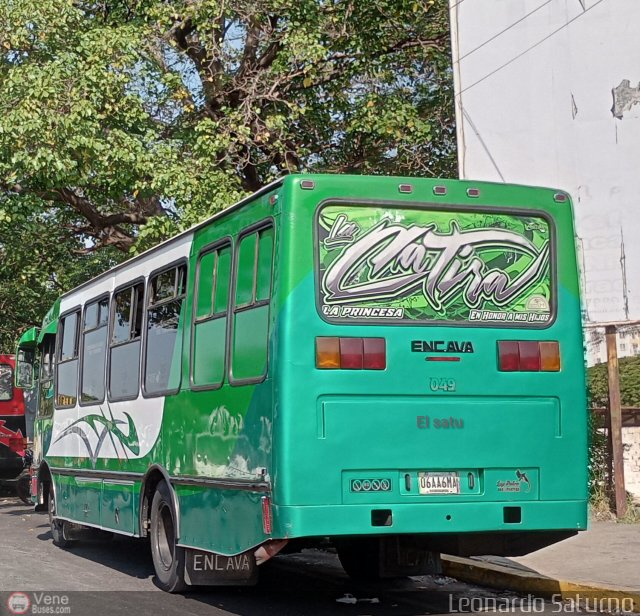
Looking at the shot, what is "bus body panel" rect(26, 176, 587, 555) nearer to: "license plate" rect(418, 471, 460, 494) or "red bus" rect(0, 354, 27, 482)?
"license plate" rect(418, 471, 460, 494)

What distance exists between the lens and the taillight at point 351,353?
26.5ft

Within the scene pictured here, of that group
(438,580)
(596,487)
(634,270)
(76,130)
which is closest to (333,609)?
(438,580)

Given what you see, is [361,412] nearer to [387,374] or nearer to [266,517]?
[387,374]

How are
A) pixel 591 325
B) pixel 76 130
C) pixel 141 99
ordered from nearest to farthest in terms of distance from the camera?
1. pixel 591 325
2. pixel 76 130
3. pixel 141 99

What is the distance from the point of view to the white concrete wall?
17.0 metres

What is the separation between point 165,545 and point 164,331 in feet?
6.23

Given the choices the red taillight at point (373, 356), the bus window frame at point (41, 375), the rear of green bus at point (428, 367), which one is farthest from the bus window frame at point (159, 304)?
the bus window frame at point (41, 375)

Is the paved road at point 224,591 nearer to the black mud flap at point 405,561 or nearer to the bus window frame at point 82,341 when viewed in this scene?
the black mud flap at point 405,561

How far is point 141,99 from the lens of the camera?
1862 centimetres

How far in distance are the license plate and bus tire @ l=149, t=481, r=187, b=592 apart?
261cm

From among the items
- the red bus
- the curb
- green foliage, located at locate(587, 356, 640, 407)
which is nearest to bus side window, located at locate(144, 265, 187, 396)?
the curb

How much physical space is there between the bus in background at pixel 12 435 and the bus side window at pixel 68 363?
8355 millimetres

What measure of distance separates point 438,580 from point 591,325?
242 inches

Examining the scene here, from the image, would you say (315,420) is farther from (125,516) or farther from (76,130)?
(76,130)
